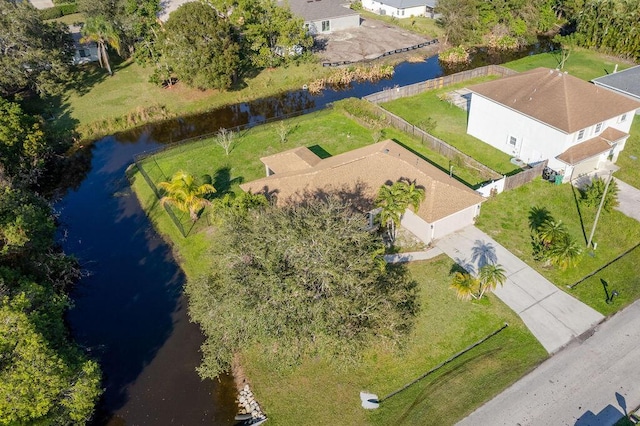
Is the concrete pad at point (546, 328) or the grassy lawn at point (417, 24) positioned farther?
the grassy lawn at point (417, 24)

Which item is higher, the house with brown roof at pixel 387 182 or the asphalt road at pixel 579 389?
the house with brown roof at pixel 387 182

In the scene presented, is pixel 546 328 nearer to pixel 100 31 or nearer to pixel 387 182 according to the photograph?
pixel 387 182

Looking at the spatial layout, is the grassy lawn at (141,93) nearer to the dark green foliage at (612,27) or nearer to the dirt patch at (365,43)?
the dirt patch at (365,43)

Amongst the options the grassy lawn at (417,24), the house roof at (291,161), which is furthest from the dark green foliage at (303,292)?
the grassy lawn at (417,24)

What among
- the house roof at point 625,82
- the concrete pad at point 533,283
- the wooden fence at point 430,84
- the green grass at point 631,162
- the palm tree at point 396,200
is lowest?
the concrete pad at point 533,283

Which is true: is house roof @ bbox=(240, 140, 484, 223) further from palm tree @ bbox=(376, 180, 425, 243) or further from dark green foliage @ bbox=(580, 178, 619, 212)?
dark green foliage @ bbox=(580, 178, 619, 212)

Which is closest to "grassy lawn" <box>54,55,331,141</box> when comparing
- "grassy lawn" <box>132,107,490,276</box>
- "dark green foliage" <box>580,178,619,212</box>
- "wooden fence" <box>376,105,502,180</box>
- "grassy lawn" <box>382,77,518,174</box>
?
"grassy lawn" <box>132,107,490,276</box>

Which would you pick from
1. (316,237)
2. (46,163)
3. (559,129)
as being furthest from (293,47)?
(316,237)

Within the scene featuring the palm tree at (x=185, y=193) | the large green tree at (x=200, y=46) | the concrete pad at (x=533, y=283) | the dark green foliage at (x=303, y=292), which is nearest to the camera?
the dark green foliage at (x=303, y=292)
